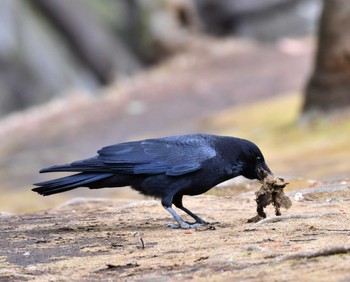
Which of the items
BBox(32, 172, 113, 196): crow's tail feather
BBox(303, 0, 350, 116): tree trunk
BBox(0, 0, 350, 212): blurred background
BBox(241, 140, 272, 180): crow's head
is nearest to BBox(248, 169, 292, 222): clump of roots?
BBox(241, 140, 272, 180): crow's head

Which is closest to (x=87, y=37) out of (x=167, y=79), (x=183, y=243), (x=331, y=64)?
(x=167, y=79)

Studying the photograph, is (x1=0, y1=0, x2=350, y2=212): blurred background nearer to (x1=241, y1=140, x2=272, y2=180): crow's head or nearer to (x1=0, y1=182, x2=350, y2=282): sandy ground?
(x1=0, y1=182, x2=350, y2=282): sandy ground

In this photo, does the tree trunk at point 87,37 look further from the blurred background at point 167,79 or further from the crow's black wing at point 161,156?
the crow's black wing at point 161,156

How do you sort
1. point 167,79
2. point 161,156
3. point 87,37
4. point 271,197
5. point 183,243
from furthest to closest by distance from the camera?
point 87,37 < point 167,79 < point 161,156 < point 271,197 < point 183,243

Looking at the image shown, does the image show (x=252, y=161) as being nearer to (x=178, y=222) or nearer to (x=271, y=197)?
(x=271, y=197)

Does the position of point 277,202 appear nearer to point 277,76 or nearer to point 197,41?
point 277,76

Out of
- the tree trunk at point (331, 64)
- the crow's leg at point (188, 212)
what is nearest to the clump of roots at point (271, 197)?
the crow's leg at point (188, 212)
